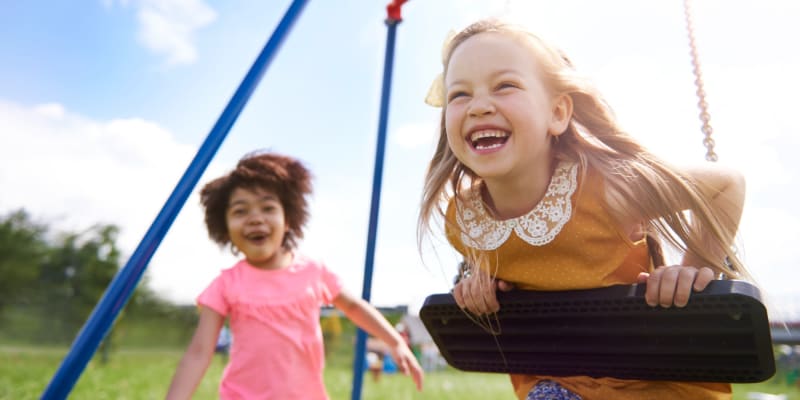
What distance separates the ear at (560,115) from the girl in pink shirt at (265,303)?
1196 millimetres

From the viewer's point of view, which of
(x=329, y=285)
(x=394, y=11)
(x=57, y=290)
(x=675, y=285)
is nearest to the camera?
(x=675, y=285)

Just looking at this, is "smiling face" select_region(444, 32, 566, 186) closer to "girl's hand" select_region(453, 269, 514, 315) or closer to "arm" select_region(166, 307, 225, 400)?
"girl's hand" select_region(453, 269, 514, 315)

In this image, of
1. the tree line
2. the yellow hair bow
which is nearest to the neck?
the yellow hair bow

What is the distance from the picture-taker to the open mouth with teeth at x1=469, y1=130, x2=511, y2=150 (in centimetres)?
141

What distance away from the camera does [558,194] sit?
1.51 m

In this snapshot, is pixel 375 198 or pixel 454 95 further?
pixel 375 198

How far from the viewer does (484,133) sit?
141cm

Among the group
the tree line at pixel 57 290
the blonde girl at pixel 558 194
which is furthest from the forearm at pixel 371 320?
the tree line at pixel 57 290

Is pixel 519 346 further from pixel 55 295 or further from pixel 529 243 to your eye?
pixel 55 295

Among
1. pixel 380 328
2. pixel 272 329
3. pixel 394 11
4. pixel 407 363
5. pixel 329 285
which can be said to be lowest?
pixel 407 363

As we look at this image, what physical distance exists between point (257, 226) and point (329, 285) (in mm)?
380

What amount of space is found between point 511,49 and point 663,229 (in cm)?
54

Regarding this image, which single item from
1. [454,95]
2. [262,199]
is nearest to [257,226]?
[262,199]

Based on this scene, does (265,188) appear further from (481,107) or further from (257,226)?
(481,107)
